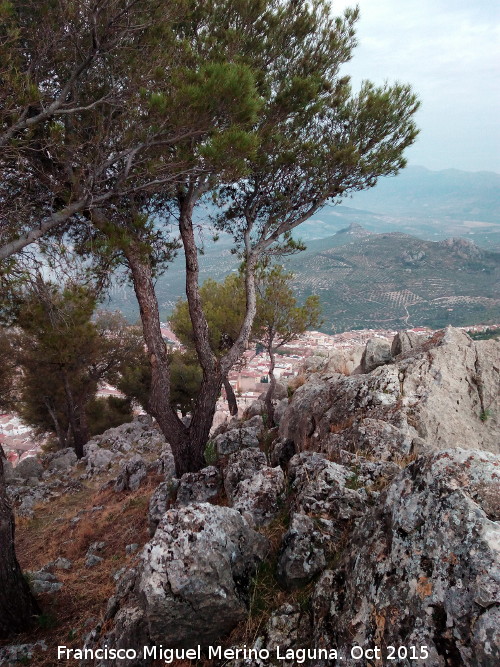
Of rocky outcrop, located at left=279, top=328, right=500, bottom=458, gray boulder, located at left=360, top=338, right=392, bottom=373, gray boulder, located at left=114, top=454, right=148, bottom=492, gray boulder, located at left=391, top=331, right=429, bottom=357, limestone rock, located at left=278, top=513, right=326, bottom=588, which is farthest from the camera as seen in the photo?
gray boulder, located at left=114, top=454, right=148, bottom=492

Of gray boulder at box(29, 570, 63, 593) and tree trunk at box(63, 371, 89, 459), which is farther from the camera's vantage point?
tree trunk at box(63, 371, 89, 459)

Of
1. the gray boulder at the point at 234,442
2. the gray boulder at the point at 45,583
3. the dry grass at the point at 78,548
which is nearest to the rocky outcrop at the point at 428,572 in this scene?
the dry grass at the point at 78,548

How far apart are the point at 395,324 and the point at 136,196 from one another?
3148 inches

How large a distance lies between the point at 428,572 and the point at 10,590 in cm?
456

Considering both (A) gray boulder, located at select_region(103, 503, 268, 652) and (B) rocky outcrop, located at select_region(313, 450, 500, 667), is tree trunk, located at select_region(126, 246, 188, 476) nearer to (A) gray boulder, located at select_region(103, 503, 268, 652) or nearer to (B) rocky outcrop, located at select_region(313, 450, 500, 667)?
(A) gray boulder, located at select_region(103, 503, 268, 652)

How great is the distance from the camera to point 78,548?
7.30m

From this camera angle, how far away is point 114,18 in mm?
4844

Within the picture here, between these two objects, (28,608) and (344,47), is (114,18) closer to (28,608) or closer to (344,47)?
(344,47)

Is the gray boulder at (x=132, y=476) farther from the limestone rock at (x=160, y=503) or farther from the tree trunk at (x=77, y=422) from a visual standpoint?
the tree trunk at (x=77, y=422)

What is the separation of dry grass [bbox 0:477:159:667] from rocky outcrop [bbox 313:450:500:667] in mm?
2962

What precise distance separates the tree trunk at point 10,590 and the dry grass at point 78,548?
0.14 meters

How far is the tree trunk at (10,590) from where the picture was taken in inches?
170

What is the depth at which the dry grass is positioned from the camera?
14.3ft

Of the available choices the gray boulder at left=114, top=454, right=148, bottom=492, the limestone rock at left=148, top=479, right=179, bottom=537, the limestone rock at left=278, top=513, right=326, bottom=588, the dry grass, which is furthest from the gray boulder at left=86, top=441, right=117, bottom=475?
the limestone rock at left=278, top=513, right=326, bottom=588
